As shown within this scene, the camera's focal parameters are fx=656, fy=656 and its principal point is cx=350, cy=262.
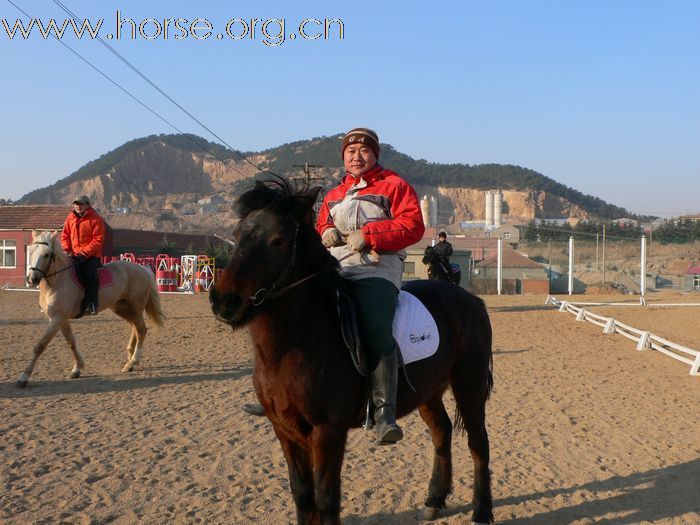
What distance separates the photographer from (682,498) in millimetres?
5117

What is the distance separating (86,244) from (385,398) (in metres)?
8.02

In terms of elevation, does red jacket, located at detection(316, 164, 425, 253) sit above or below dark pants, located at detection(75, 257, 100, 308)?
above

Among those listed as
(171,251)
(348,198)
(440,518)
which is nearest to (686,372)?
(440,518)

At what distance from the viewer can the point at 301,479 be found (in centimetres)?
383

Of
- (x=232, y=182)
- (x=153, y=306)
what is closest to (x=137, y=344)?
(x=153, y=306)

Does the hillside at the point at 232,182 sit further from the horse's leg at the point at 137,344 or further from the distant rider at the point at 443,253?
the horse's leg at the point at 137,344

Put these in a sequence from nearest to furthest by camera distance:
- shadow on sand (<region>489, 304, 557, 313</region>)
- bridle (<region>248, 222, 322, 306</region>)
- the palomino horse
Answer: bridle (<region>248, 222, 322, 306</region>), the palomino horse, shadow on sand (<region>489, 304, 557, 313</region>)

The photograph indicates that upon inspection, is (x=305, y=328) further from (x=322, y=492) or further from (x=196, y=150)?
(x=196, y=150)

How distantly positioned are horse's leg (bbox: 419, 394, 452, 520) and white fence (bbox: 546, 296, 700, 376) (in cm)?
734

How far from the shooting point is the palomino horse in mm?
9516

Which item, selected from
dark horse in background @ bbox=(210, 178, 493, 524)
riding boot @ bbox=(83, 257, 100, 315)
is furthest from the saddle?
riding boot @ bbox=(83, 257, 100, 315)

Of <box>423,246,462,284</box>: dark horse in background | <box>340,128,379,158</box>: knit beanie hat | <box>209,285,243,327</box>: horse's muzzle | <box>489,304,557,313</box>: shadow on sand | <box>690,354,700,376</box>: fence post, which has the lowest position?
<box>489,304,557,313</box>: shadow on sand

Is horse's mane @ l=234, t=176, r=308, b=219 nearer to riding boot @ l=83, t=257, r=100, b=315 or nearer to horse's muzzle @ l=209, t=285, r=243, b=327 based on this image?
horse's muzzle @ l=209, t=285, r=243, b=327

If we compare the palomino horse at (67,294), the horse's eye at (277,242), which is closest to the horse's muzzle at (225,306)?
the horse's eye at (277,242)
